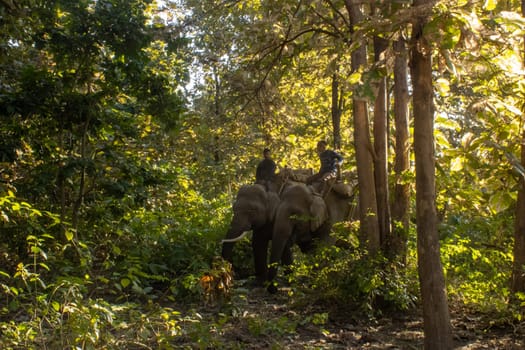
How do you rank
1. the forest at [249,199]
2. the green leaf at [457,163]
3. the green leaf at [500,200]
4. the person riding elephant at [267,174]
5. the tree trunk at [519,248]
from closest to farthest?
the forest at [249,199], the green leaf at [500,200], the green leaf at [457,163], the tree trunk at [519,248], the person riding elephant at [267,174]

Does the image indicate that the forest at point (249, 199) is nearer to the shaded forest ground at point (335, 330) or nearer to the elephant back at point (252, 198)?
the shaded forest ground at point (335, 330)

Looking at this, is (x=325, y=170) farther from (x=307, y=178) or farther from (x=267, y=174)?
(x=267, y=174)

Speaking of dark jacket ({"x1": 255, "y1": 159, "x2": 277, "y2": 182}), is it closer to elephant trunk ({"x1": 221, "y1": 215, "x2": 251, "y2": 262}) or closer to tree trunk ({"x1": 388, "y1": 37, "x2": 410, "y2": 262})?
elephant trunk ({"x1": 221, "y1": 215, "x2": 251, "y2": 262})

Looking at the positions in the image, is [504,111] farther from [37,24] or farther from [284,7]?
[37,24]

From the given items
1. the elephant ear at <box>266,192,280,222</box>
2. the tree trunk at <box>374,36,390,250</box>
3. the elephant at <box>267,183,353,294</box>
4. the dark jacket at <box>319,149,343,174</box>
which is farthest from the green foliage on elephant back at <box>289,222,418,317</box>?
the elephant ear at <box>266,192,280,222</box>

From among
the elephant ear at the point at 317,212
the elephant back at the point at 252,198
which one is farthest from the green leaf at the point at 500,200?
the elephant back at the point at 252,198

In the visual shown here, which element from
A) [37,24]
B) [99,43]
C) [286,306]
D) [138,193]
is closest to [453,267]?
[286,306]

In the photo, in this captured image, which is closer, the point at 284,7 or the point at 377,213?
the point at 377,213

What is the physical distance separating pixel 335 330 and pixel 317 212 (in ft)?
13.5

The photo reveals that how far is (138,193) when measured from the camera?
24.8ft

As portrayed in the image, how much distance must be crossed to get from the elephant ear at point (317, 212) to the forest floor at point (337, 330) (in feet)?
9.91

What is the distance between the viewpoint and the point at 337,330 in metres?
7.57

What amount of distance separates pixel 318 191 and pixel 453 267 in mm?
3922

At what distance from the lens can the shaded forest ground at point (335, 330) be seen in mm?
6441
